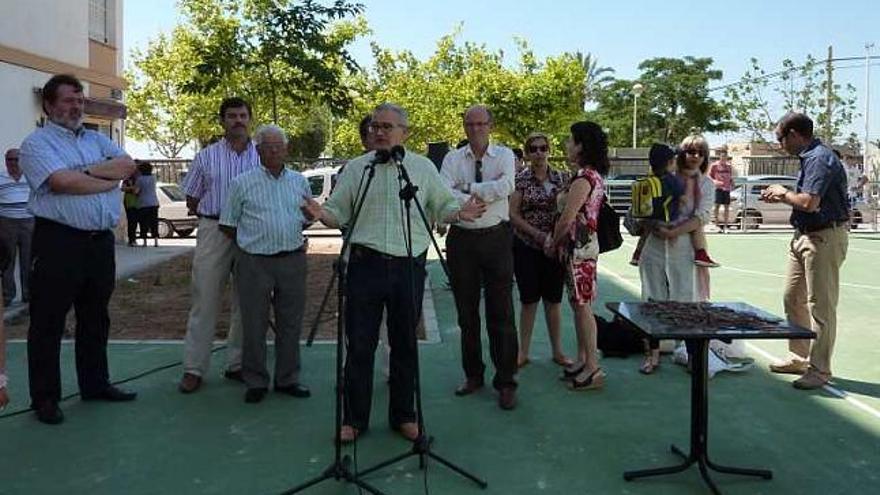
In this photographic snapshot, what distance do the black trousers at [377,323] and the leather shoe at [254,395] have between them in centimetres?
95

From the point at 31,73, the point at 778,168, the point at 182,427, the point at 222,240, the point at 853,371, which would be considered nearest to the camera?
the point at 182,427

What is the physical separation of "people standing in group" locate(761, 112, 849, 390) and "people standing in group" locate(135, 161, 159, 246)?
1333 cm

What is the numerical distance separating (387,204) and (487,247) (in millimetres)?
1027

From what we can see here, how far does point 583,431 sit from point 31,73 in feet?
38.6

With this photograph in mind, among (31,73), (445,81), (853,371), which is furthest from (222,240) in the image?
(445,81)

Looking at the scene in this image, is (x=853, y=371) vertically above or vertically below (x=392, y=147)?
below

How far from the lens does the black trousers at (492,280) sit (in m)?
5.38

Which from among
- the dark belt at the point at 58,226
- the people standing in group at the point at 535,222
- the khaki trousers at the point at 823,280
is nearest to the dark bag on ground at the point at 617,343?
the people standing in group at the point at 535,222

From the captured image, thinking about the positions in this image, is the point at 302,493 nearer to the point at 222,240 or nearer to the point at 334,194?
the point at 334,194

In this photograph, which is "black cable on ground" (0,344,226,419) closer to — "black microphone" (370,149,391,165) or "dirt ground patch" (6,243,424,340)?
"dirt ground patch" (6,243,424,340)

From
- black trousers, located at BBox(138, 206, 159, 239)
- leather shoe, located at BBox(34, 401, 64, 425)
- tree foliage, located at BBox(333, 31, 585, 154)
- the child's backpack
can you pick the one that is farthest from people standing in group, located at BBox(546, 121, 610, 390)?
tree foliage, located at BBox(333, 31, 585, 154)

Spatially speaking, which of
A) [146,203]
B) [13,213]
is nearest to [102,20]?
[146,203]

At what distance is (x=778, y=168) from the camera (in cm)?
3797

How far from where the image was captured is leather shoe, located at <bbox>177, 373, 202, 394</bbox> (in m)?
5.71
